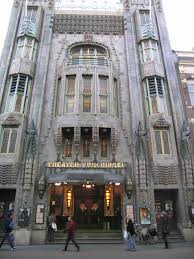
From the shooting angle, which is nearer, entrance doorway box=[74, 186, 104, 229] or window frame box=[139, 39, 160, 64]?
entrance doorway box=[74, 186, 104, 229]

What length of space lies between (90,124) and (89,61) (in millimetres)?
7475

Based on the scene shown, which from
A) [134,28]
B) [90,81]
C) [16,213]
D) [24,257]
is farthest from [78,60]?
[24,257]

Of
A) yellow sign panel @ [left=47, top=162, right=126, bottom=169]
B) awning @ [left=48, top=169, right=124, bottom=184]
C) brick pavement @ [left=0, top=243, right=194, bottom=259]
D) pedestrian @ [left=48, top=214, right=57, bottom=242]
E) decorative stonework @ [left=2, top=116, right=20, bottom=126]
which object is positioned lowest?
brick pavement @ [left=0, top=243, right=194, bottom=259]

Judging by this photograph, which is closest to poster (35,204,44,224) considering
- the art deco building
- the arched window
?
the art deco building

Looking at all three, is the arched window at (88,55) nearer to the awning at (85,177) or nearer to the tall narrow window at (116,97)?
the tall narrow window at (116,97)

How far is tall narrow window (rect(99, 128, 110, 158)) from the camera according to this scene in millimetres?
21469

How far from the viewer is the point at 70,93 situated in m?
23.0

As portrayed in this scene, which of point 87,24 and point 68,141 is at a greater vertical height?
point 87,24

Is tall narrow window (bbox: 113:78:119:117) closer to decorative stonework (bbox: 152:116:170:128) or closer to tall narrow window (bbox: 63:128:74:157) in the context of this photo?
decorative stonework (bbox: 152:116:170:128)

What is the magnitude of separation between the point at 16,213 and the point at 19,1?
23.5m

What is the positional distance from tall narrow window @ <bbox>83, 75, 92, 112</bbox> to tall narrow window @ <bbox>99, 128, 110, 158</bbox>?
2417mm

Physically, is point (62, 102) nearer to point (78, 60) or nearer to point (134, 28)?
point (78, 60)

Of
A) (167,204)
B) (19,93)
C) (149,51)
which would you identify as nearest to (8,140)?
(19,93)

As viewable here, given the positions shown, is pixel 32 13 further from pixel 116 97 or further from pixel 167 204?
pixel 167 204
